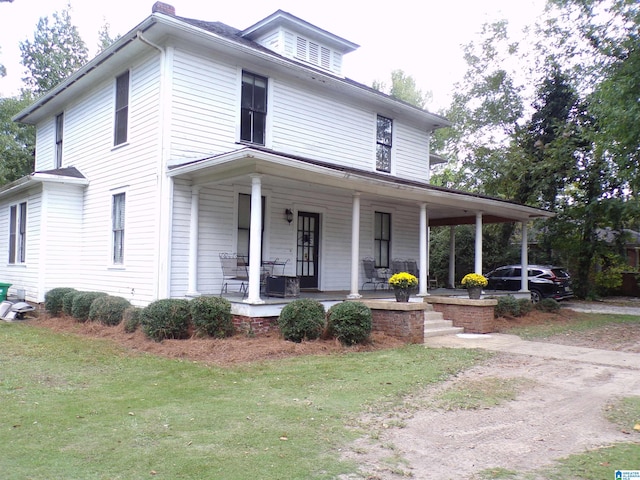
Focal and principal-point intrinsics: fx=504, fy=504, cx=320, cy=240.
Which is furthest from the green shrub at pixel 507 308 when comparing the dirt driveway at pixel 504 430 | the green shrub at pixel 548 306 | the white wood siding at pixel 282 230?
the dirt driveway at pixel 504 430

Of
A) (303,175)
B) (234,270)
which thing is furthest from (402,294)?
(234,270)

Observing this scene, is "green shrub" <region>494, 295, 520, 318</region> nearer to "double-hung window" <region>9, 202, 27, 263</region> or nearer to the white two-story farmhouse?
the white two-story farmhouse

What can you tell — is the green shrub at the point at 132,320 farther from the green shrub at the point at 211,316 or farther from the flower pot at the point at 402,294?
the flower pot at the point at 402,294

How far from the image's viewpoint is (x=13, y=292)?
1497cm

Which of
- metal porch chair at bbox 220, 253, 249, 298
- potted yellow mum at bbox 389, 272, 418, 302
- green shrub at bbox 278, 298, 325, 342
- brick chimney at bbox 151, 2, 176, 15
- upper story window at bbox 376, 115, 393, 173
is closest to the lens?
green shrub at bbox 278, 298, 325, 342

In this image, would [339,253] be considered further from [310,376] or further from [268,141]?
[310,376]

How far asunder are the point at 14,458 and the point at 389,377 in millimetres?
4549

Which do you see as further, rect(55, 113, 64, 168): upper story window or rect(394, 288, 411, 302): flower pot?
rect(55, 113, 64, 168): upper story window

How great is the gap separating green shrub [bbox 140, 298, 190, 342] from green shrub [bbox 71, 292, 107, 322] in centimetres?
282

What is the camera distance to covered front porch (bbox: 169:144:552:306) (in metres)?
9.70

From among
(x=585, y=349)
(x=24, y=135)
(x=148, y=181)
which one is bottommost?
(x=585, y=349)

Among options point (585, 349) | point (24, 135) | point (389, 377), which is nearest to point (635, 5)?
point (585, 349)

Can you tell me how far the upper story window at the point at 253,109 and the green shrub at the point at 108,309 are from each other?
4.74 meters

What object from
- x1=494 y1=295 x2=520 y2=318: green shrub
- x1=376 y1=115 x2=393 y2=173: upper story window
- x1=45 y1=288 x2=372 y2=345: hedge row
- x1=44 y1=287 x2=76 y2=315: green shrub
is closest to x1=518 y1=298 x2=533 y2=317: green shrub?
x1=494 y1=295 x2=520 y2=318: green shrub
